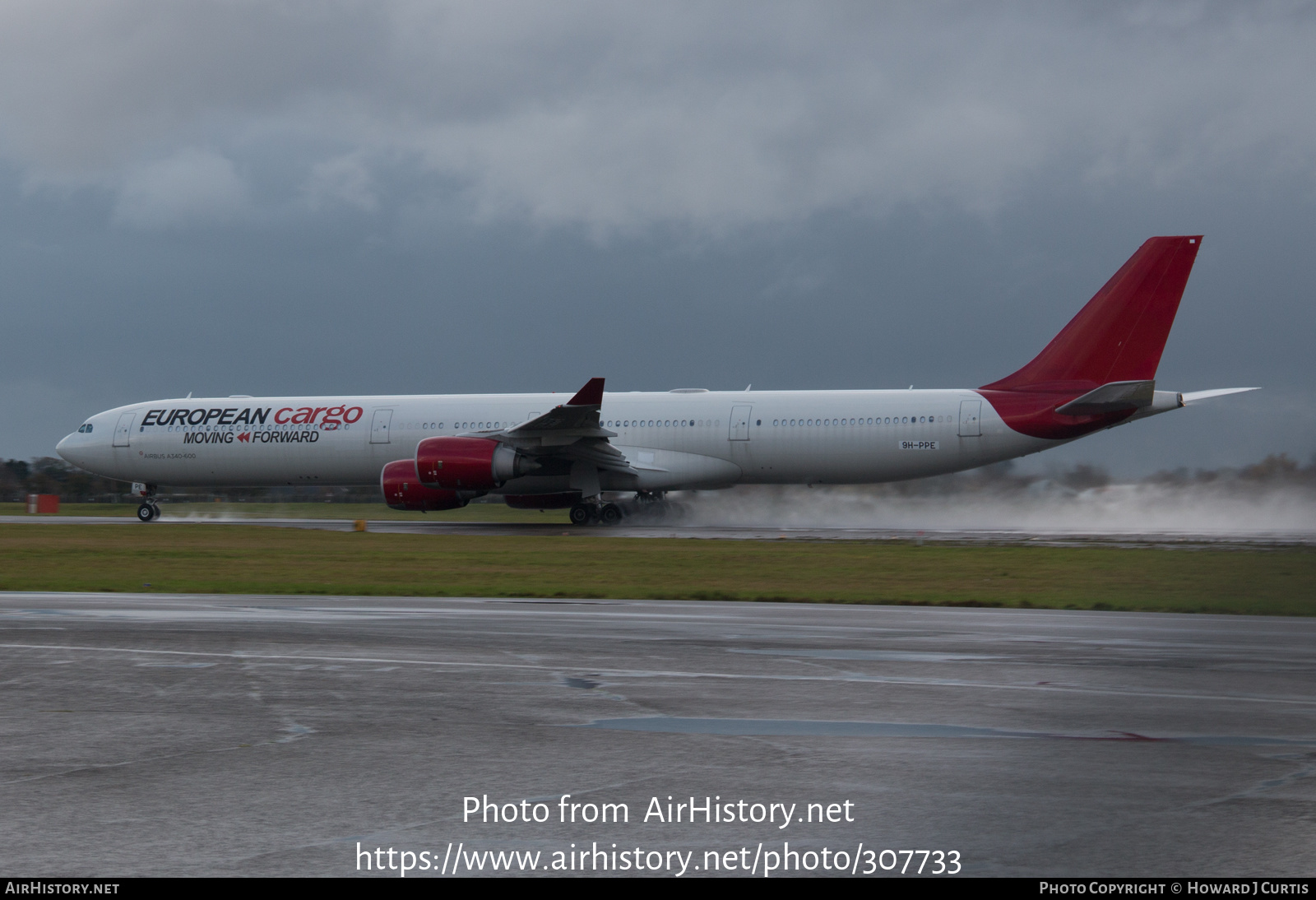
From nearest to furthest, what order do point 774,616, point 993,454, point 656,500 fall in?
1. point 774,616
2. point 993,454
3. point 656,500

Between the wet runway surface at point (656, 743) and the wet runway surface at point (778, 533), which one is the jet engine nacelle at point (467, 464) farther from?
the wet runway surface at point (656, 743)

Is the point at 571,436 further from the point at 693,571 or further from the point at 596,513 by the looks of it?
the point at 693,571

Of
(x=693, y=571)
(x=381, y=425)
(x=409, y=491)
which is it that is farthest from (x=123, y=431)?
(x=693, y=571)

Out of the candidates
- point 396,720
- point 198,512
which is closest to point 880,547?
point 396,720

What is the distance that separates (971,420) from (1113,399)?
3.67 metres

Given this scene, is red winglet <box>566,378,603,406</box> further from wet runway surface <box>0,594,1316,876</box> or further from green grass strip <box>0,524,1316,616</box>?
wet runway surface <box>0,594,1316,876</box>

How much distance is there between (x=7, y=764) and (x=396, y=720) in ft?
6.84

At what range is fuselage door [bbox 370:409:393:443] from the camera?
3769cm

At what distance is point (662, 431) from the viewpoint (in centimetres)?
3594

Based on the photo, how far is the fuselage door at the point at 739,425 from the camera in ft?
115

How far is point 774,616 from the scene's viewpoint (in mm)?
14094

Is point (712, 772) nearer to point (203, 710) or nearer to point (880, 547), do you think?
point (203, 710)

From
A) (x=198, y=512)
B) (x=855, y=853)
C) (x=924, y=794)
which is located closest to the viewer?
(x=855, y=853)

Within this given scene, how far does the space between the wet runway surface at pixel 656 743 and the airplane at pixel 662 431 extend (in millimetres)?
21320
